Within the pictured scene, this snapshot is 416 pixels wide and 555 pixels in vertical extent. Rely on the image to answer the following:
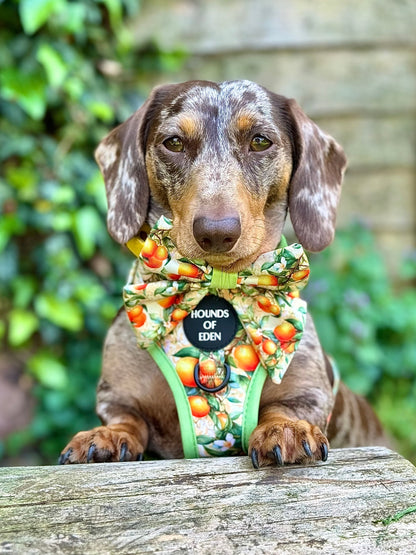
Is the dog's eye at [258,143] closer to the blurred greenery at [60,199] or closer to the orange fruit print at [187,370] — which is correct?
the orange fruit print at [187,370]

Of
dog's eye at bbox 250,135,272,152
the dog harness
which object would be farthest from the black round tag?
dog's eye at bbox 250,135,272,152

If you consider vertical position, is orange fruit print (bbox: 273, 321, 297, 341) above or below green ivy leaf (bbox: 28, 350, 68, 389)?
above

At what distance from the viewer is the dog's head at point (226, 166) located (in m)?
2.11

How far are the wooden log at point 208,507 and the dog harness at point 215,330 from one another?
175 millimetres

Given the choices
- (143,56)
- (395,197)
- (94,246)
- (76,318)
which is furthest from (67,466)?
(395,197)

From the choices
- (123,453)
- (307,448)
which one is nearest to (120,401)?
(123,453)

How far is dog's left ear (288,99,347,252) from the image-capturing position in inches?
93.4

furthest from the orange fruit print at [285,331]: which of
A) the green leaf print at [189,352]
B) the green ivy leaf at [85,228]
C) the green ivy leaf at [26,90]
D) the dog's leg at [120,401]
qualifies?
the green ivy leaf at [26,90]

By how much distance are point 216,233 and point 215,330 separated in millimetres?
373

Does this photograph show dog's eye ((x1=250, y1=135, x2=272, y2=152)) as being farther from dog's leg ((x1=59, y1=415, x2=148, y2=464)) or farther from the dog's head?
dog's leg ((x1=59, y1=415, x2=148, y2=464))

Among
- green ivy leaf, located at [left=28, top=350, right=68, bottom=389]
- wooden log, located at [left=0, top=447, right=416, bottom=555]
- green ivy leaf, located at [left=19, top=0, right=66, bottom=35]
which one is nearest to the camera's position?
wooden log, located at [left=0, top=447, right=416, bottom=555]

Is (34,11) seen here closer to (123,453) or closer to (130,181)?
(130,181)

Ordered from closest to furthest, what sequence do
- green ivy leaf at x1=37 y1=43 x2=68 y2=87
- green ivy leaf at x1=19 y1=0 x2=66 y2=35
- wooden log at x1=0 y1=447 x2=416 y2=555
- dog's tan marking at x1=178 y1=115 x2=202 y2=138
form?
wooden log at x1=0 y1=447 x2=416 y2=555 < dog's tan marking at x1=178 y1=115 x2=202 y2=138 < green ivy leaf at x1=19 y1=0 x2=66 y2=35 < green ivy leaf at x1=37 y1=43 x2=68 y2=87

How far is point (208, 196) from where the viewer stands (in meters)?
2.04
